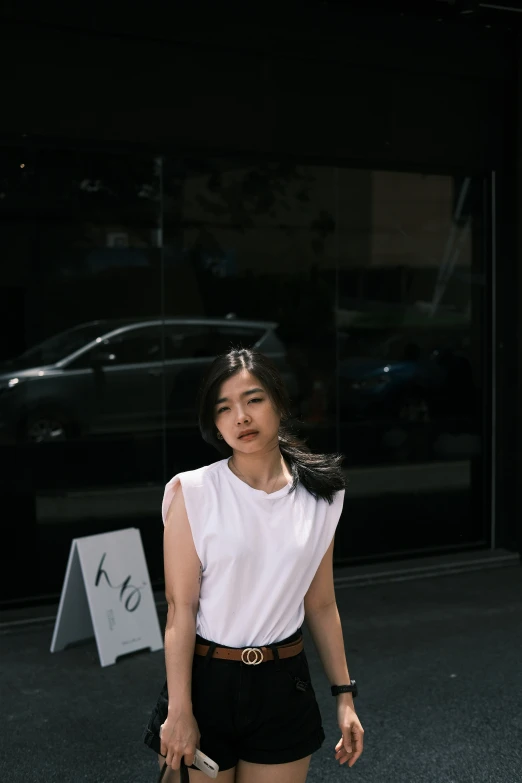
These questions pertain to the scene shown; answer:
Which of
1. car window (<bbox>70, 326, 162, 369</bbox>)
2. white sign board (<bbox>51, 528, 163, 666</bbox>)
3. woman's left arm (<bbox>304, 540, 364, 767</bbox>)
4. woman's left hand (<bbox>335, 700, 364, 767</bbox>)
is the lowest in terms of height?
white sign board (<bbox>51, 528, 163, 666</bbox>)

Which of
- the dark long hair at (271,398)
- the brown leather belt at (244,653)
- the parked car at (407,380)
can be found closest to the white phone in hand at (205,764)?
the brown leather belt at (244,653)

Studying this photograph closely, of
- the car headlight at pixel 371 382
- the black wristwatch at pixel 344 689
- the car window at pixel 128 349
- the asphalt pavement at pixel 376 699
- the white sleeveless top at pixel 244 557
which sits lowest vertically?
the asphalt pavement at pixel 376 699

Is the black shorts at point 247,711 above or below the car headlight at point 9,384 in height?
below

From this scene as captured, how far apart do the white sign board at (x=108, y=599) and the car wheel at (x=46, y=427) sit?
1214 mm

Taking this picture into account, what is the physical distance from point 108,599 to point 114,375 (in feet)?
6.19

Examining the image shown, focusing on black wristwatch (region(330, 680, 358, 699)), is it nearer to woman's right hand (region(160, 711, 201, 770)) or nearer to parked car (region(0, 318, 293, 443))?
woman's right hand (region(160, 711, 201, 770))

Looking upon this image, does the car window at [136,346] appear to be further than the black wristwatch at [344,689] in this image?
Yes

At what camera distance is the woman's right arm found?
8.54 ft

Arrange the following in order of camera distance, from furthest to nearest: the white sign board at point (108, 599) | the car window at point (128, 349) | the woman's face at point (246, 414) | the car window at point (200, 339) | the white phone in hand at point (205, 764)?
the car window at point (200, 339) < the car window at point (128, 349) < the white sign board at point (108, 599) < the woman's face at point (246, 414) < the white phone in hand at point (205, 764)

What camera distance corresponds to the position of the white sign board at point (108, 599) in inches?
229

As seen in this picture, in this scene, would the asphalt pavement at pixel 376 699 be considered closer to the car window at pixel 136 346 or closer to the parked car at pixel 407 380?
the parked car at pixel 407 380

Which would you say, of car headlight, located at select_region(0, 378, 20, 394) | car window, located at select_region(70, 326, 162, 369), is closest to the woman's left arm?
car headlight, located at select_region(0, 378, 20, 394)

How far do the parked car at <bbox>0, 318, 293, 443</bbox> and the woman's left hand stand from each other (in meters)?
4.49

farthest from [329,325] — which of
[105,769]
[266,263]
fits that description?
[105,769]
